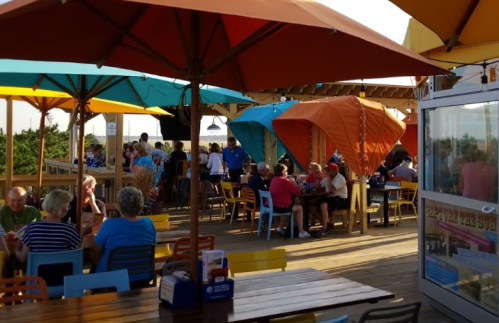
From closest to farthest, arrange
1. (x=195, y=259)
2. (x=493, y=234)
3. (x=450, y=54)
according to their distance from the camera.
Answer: (x=195, y=259) → (x=493, y=234) → (x=450, y=54)

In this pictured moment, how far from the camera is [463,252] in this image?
4805mm

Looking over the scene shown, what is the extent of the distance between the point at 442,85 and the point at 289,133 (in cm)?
626

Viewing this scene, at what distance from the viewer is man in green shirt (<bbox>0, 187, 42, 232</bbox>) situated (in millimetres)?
5109

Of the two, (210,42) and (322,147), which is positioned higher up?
(210,42)

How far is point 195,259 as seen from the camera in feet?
9.77

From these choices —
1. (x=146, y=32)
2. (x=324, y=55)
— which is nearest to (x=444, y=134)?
(x=324, y=55)

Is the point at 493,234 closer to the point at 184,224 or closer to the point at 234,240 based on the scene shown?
the point at 234,240

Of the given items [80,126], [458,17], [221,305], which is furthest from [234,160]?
[221,305]

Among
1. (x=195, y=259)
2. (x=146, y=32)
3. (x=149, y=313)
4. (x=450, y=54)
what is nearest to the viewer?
(x=149, y=313)

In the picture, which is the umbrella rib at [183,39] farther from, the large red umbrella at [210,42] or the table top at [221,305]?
the table top at [221,305]

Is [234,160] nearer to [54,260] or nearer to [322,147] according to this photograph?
[322,147]

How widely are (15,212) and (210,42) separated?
2769 millimetres

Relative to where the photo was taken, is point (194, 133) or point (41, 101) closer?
point (194, 133)

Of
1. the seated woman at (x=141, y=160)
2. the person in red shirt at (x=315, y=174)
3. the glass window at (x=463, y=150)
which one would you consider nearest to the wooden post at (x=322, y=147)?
the person in red shirt at (x=315, y=174)
